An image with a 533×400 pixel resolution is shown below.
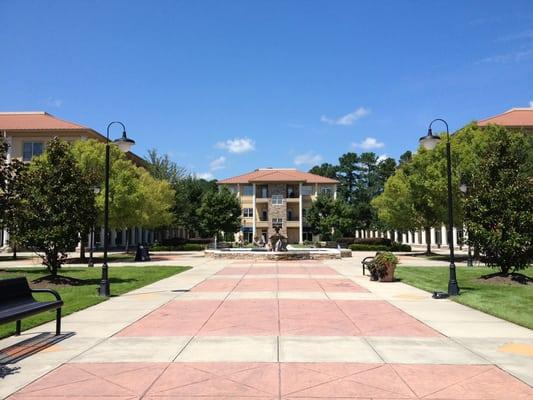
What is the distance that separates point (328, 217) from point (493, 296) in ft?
177

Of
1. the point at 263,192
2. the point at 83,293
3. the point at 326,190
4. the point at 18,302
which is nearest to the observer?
the point at 18,302

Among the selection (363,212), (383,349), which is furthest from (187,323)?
(363,212)

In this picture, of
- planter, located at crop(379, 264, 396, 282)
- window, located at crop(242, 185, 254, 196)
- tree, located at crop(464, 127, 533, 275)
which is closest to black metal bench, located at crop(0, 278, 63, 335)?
planter, located at crop(379, 264, 396, 282)

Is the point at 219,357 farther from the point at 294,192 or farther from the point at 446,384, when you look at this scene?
the point at 294,192

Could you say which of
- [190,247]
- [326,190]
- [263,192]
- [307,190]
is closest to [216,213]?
[190,247]

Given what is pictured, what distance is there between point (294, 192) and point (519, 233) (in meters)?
58.7

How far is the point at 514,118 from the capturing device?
61.7m

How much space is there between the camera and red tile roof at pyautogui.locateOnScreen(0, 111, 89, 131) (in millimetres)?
55156

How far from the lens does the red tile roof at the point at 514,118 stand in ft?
194

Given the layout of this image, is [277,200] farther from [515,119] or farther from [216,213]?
[515,119]

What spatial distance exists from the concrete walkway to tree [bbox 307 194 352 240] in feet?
182

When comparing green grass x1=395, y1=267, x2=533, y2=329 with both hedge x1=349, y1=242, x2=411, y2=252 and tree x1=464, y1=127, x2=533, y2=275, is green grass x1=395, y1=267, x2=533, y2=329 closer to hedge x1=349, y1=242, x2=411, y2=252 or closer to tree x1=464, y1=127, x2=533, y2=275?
tree x1=464, y1=127, x2=533, y2=275

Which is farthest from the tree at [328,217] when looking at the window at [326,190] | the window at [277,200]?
the window at [277,200]

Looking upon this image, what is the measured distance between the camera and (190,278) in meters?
21.4
